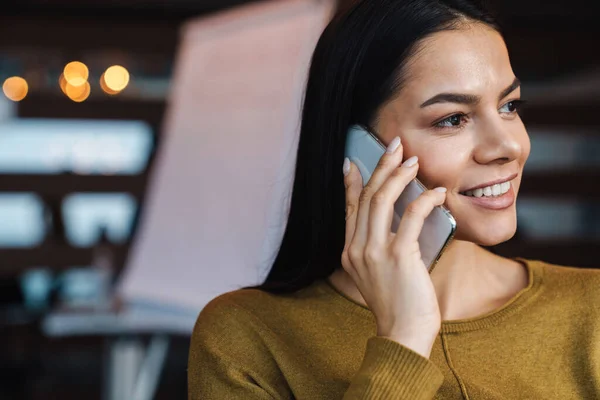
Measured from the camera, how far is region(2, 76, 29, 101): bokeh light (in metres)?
6.20

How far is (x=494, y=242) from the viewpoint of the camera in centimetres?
127

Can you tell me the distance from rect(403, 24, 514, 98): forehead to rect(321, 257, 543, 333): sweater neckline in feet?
1.14

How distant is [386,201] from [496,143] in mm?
181

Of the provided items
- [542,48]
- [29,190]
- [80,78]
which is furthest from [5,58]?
[542,48]

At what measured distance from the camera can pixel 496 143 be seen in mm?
1248

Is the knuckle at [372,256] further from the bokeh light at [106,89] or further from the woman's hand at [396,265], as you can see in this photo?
the bokeh light at [106,89]

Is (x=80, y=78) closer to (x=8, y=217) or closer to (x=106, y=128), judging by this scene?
(x=106, y=128)

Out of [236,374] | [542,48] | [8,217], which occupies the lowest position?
[8,217]

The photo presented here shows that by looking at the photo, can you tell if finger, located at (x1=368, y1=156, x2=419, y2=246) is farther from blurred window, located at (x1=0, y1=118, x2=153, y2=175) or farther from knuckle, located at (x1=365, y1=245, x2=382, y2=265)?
blurred window, located at (x1=0, y1=118, x2=153, y2=175)

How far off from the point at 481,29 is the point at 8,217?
5.43m

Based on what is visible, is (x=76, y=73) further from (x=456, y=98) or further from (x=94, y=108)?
(x=456, y=98)

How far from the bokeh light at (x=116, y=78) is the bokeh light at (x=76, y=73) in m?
0.14

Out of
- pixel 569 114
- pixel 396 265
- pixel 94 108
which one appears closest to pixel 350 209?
pixel 396 265

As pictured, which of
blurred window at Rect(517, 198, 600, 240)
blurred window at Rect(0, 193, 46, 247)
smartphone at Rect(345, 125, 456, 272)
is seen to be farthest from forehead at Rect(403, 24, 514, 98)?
blurred window at Rect(517, 198, 600, 240)
